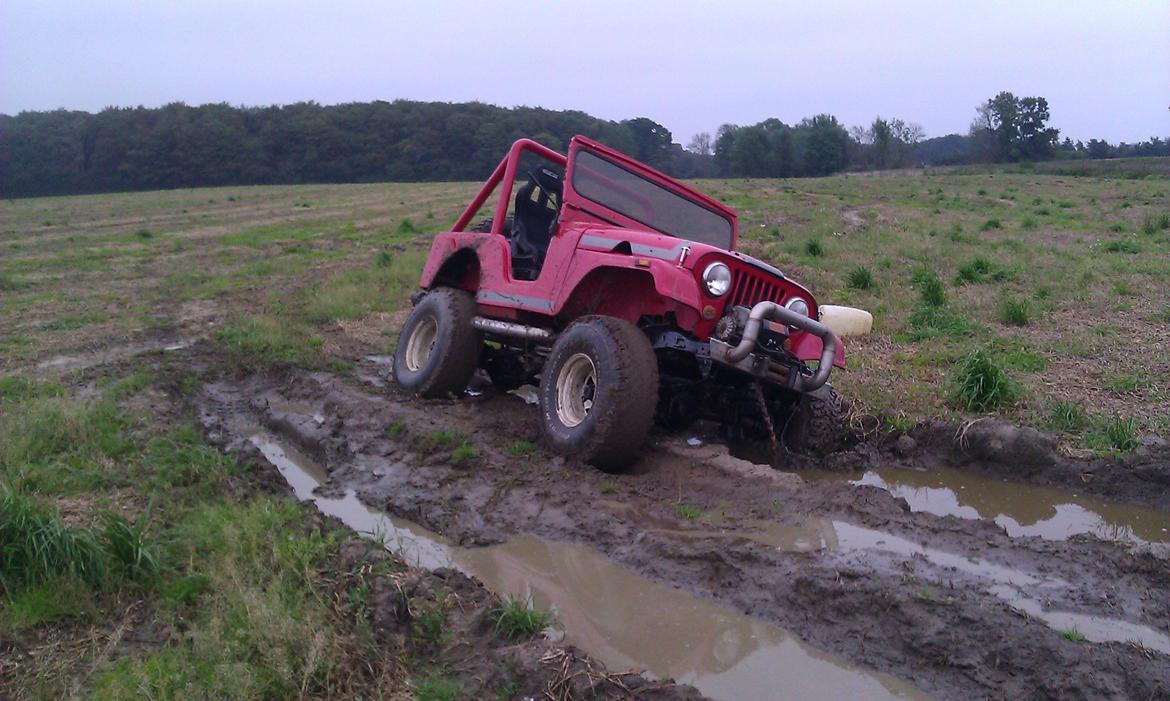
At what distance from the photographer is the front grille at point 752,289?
608cm

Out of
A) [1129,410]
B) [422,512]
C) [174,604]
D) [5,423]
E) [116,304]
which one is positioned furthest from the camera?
[116,304]

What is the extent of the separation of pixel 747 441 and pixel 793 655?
10.6ft

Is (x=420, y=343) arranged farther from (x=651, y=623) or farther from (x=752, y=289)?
(x=651, y=623)

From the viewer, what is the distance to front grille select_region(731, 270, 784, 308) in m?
6.08

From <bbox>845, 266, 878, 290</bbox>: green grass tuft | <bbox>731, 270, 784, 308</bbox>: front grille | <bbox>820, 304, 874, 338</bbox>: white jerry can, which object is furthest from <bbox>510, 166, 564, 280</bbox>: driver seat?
<bbox>845, 266, 878, 290</bbox>: green grass tuft

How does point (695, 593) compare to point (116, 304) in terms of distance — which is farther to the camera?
point (116, 304)

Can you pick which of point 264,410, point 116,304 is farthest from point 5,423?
point 116,304

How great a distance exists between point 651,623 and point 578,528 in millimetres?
1092

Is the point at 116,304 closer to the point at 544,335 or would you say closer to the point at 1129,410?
the point at 544,335

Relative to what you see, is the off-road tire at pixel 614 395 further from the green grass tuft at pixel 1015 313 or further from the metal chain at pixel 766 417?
the green grass tuft at pixel 1015 313

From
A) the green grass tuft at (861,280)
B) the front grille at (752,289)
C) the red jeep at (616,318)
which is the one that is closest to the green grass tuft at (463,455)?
the red jeep at (616,318)

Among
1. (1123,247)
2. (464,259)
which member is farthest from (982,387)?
(1123,247)

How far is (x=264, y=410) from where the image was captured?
7801mm

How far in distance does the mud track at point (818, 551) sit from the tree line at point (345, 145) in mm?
43557
